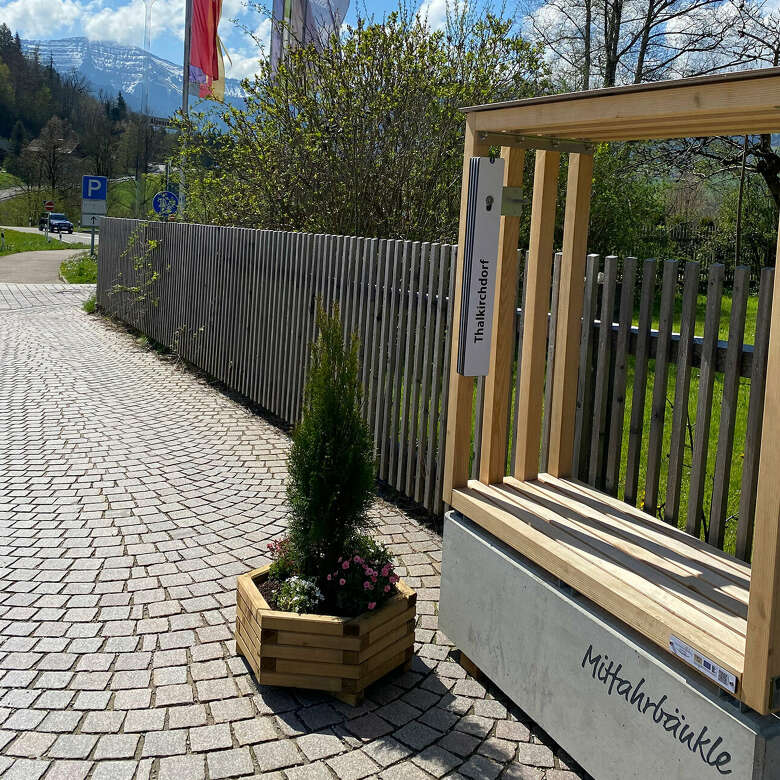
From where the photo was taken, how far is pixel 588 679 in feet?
11.5

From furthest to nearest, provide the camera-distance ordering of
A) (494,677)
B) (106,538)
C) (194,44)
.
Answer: (194,44), (106,538), (494,677)

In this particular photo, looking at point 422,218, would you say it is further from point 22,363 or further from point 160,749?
point 160,749

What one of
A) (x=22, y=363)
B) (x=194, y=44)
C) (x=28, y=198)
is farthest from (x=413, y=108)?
(x=28, y=198)

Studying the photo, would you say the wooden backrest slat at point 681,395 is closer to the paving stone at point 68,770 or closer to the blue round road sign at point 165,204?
the paving stone at point 68,770

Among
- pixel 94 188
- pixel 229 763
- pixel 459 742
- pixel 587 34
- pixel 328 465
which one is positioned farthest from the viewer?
pixel 94 188

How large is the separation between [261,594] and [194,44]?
2185cm

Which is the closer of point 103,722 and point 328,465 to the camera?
point 103,722

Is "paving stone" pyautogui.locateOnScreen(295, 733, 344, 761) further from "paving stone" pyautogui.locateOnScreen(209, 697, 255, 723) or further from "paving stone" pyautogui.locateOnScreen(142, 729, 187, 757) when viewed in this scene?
"paving stone" pyautogui.locateOnScreen(142, 729, 187, 757)

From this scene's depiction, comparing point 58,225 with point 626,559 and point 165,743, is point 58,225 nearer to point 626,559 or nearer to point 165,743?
point 165,743

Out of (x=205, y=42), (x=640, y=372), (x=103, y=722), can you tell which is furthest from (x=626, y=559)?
(x=205, y=42)

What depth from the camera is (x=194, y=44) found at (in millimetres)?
23281

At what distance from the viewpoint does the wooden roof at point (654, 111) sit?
2.86m

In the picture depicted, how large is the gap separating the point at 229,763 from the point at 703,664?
190cm

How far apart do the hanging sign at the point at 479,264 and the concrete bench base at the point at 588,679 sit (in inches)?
33.9
